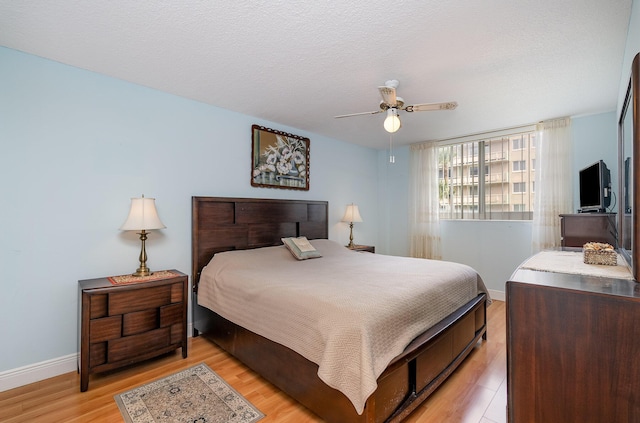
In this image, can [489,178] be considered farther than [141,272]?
Yes

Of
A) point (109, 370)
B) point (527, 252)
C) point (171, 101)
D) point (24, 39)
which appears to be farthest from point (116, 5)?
point (527, 252)

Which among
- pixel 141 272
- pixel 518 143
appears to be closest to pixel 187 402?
pixel 141 272

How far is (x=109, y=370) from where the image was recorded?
2.33 metres

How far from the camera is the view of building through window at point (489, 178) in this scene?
13.6ft

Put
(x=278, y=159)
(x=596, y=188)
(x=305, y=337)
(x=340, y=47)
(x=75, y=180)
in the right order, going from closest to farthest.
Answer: (x=305, y=337) → (x=340, y=47) → (x=75, y=180) → (x=596, y=188) → (x=278, y=159)

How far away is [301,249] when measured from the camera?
10.7 feet

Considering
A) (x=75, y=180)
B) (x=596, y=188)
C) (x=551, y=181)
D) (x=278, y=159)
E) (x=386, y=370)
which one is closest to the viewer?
(x=386, y=370)

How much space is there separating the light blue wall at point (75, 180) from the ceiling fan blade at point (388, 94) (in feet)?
6.31

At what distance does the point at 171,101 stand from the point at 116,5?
1.32m

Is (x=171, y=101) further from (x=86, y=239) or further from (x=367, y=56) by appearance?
(x=367, y=56)

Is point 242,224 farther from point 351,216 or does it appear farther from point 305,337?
point 305,337

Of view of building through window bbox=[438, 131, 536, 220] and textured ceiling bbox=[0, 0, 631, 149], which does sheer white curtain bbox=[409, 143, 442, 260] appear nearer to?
view of building through window bbox=[438, 131, 536, 220]

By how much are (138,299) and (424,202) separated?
4.13 metres

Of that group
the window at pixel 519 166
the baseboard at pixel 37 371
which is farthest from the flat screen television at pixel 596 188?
the baseboard at pixel 37 371
